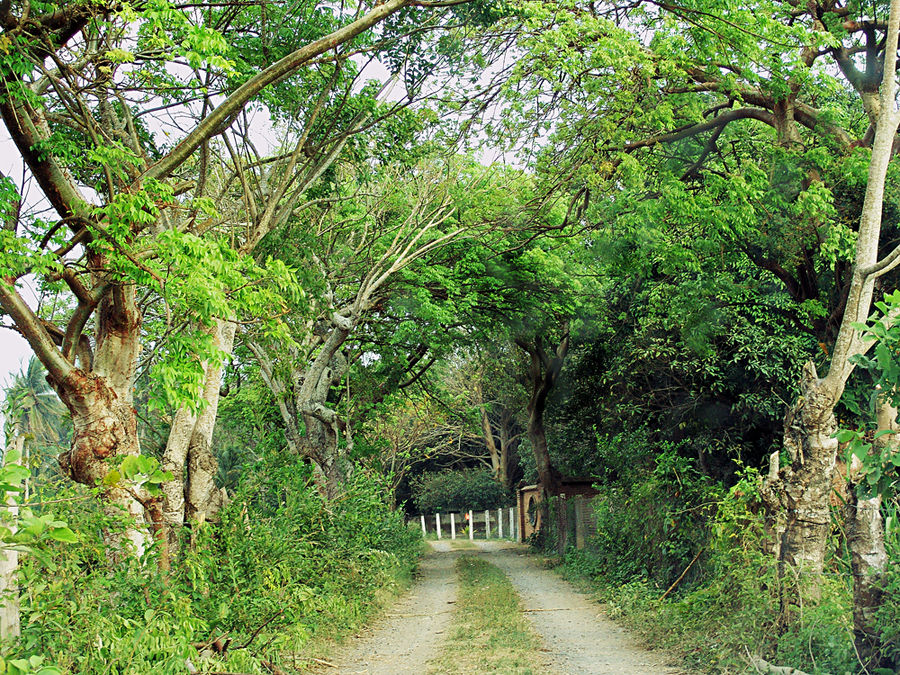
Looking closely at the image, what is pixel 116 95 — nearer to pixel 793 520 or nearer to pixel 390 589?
pixel 793 520

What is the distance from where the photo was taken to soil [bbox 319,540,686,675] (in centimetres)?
838

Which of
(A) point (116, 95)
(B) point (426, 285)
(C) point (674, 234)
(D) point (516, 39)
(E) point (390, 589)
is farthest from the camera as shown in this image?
(B) point (426, 285)

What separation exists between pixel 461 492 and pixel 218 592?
3815 centimetres

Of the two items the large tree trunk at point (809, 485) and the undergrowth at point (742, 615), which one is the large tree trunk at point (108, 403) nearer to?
the undergrowth at point (742, 615)

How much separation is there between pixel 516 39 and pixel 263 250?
16.6 ft

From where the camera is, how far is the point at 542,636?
10172mm

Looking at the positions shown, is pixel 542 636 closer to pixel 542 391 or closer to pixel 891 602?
pixel 891 602

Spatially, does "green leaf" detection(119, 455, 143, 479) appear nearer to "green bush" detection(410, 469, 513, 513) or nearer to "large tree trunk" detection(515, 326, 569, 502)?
"large tree trunk" detection(515, 326, 569, 502)

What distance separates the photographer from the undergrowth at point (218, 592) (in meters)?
4.66

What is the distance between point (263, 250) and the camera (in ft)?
40.3

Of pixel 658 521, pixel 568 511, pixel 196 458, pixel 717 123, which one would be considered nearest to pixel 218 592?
pixel 196 458

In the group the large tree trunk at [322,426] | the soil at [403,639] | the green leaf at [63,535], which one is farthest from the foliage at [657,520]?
the green leaf at [63,535]

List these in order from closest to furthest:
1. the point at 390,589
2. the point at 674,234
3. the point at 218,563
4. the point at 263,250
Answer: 1. the point at 218,563
2. the point at 263,250
3. the point at 674,234
4. the point at 390,589

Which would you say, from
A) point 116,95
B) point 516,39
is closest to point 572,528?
point 516,39
